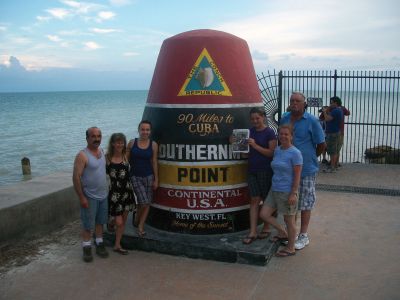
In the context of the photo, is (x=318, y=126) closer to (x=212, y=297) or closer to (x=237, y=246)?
(x=237, y=246)

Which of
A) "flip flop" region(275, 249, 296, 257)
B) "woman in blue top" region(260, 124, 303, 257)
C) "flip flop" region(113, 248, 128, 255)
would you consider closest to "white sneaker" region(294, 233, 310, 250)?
"flip flop" region(275, 249, 296, 257)

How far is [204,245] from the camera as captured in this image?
16.2 feet

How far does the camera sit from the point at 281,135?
4.62m

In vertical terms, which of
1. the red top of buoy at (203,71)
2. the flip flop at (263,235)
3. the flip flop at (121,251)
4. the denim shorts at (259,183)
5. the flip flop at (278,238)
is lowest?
the flip flop at (121,251)

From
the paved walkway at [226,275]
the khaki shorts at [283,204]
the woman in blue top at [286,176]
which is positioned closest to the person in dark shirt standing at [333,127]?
the paved walkway at [226,275]

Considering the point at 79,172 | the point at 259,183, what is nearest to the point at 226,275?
the point at 259,183

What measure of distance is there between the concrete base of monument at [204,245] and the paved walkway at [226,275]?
0.09m

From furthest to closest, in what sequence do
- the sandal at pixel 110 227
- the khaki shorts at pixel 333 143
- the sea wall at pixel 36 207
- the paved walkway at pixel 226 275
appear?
the khaki shorts at pixel 333 143 < the sandal at pixel 110 227 < the sea wall at pixel 36 207 < the paved walkway at pixel 226 275

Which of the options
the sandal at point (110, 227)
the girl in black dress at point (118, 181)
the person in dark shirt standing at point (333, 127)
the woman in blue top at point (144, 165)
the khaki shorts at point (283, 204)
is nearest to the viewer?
the khaki shorts at point (283, 204)

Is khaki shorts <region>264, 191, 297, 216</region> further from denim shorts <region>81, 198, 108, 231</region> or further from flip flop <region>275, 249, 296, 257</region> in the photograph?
denim shorts <region>81, 198, 108, 231</region>

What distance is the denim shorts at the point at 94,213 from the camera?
15.7 feet

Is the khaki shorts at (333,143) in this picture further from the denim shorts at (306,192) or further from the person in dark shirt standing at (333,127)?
the denim shorts at (306,192)

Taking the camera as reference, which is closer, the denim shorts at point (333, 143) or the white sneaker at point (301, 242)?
the white sneaker at point (301, 242)

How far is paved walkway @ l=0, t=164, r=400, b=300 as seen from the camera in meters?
4.07
